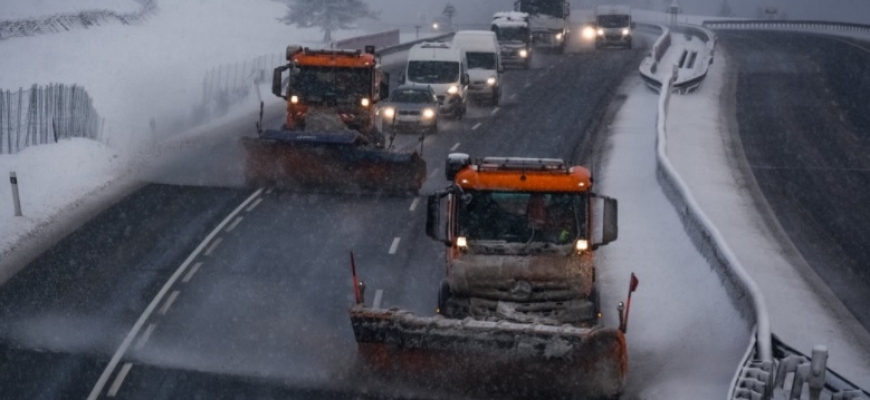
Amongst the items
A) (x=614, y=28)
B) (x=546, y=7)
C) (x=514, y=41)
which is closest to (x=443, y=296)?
(x=514, y=41)

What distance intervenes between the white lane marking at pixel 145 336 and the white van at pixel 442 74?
21562 millimetres

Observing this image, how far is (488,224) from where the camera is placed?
1312 centimetres

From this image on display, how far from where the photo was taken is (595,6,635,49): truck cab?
6328 cm

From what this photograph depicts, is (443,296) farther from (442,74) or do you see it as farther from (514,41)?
(514,41)

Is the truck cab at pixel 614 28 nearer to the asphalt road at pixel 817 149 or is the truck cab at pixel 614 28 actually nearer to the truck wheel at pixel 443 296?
the asphalt road at pixel 817 149

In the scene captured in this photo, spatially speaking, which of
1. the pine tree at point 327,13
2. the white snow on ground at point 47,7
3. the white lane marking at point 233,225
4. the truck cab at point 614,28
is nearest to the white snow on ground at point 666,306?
the white lane marking at point 233,225

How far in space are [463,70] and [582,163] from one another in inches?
400

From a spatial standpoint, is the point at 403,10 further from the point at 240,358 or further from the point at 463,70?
the point at 240,358

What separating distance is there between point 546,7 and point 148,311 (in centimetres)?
4959

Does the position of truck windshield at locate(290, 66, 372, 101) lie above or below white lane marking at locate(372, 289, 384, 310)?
above

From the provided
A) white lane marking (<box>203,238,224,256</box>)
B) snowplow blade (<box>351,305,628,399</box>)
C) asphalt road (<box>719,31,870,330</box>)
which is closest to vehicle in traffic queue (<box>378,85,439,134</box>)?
asphalt road (<box>719,31,870,330</box>)

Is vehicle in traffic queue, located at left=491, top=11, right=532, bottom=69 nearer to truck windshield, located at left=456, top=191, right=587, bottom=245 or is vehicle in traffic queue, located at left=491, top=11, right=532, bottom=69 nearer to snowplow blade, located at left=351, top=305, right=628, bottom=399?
truck windshield, located at left=456, top=191, right=587, bottom=245

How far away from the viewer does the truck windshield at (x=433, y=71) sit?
36.9 meters

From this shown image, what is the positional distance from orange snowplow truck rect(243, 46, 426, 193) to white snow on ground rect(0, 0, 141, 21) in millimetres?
43396
